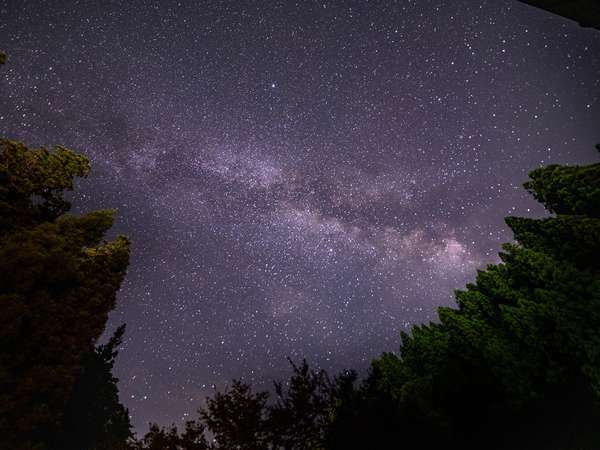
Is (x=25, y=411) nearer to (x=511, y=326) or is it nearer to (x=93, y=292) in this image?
(x=93, y=292)

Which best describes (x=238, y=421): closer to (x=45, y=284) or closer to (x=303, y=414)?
(x=303, y=414)

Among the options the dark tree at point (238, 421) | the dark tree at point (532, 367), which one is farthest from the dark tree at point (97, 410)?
the dark tree at point (532, 367)

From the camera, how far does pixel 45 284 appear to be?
10.2 m

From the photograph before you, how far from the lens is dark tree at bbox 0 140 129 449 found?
31.6 feet

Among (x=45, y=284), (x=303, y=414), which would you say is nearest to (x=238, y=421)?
(x=303, y=414)

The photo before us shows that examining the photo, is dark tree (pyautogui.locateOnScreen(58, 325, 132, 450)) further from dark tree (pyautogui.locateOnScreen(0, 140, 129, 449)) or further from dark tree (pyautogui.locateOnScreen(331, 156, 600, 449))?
dark tree (pyautogui.locateOnScreen(331, 156, 600, 449))

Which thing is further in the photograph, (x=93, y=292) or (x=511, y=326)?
(x=511, y=326)

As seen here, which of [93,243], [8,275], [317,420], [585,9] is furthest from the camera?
[317,420]

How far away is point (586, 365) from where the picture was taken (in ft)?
34.7

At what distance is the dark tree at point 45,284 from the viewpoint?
379 inches

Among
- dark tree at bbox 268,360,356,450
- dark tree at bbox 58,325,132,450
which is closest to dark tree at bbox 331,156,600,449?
dark tree at bbox 268,360,356,450

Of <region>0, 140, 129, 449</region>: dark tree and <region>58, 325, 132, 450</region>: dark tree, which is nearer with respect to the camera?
<region>0, 140, 129, 449</region>: dark tree

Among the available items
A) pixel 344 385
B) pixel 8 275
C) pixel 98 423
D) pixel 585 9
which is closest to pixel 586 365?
pixel 344 385

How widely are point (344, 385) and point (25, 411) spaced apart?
29.1 feet
